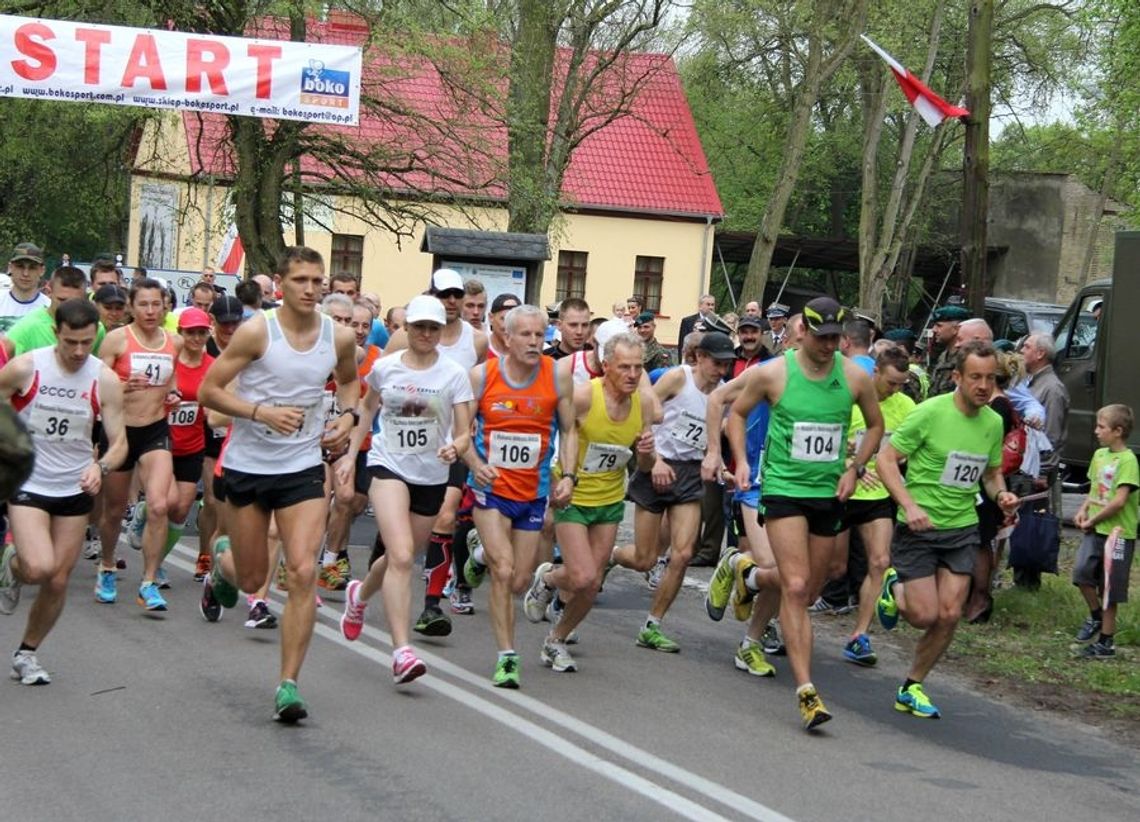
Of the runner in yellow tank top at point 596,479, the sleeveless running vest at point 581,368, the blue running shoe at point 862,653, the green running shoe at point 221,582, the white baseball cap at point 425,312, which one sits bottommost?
the blue running shoe at point 862,653

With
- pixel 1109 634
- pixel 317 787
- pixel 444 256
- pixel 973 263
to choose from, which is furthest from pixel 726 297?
pixel 317 787

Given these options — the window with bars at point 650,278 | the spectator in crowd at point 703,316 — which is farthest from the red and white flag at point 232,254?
the window with bars at point 650,278

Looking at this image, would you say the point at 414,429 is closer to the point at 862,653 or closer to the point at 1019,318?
the point at 862,653

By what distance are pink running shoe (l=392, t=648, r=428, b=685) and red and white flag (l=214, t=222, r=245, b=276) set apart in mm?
20705

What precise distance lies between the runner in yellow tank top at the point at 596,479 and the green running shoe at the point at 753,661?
97cm

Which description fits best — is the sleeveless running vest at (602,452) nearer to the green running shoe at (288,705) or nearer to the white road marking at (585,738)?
the white road marking at (585,738)

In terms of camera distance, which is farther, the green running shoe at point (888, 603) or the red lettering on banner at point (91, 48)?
the red lettering on banner at point (91, 48)

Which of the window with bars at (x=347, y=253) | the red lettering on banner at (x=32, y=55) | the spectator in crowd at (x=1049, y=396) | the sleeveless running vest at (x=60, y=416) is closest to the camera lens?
the sleeveless running vest at (x=60, y=416)

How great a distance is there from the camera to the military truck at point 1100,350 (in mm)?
17750

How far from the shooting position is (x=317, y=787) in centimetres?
659

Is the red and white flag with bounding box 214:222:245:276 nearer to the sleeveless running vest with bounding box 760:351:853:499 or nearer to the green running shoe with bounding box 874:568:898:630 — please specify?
the green running shoe with bounding box 874:568:898:630

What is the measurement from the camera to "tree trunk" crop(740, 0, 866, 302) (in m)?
32.2

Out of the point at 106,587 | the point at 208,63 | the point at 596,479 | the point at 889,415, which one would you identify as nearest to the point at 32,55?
the point at 208,63

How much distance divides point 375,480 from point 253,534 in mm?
975
